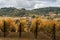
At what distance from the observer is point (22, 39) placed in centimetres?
1530

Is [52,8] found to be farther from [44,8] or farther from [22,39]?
[22,39]

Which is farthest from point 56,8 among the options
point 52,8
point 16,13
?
point 16,13

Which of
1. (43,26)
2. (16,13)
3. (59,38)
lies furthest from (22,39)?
(16,13)

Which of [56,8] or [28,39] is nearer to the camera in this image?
[28,39]

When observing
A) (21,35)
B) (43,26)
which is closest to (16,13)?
(43,26)

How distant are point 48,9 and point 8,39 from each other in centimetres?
16403

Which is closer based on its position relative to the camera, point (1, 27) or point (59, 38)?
point (59, 38)

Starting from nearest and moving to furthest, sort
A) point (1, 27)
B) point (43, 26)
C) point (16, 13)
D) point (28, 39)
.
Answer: point (28, 39)
point (1, 27)
point (43, 26)
point (16, 13)

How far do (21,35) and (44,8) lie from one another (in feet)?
545

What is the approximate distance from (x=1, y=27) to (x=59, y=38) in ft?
34.5

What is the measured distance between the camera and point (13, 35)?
16250 mm

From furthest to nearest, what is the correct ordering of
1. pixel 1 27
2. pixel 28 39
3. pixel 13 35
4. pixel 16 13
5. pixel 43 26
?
pixel 16 13, pixel 43 26, pixel 1 27, pixel 13 35, pixel 28 39

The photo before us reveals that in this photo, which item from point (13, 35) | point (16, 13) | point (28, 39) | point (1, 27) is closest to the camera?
point (28, 39)

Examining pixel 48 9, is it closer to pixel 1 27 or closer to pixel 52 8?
pixel 52 8
